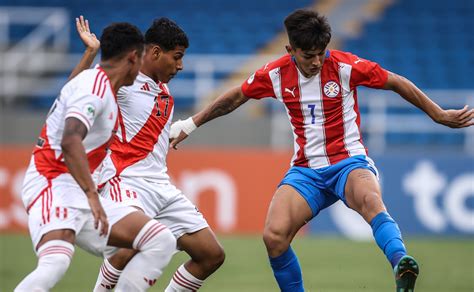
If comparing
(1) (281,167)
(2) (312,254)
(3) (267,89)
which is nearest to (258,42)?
(1) (281,167)

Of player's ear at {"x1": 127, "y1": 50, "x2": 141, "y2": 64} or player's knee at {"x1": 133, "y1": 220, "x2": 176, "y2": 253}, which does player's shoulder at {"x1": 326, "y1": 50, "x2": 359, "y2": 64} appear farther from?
player's knee at {"x1": 133, "y1": 220, "x2": 176, "y2": 253}

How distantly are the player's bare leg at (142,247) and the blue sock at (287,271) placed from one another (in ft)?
4.44

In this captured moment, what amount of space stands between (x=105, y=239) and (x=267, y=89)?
230cm

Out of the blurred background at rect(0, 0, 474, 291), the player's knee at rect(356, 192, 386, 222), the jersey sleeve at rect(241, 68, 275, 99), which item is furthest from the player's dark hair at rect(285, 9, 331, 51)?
the blurred background at rect(0, 0, 474, 291)

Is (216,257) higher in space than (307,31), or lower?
lower

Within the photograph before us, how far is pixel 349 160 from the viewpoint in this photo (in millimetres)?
7645

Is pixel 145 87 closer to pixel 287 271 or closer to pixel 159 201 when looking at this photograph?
pixel 159 201

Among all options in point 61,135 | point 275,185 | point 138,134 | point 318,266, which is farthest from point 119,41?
point 275,185

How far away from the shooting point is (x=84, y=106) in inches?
234

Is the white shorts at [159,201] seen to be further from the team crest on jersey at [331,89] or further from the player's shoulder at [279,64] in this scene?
the team crest on jersey at [331,89]

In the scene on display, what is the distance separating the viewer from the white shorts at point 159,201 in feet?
23.7

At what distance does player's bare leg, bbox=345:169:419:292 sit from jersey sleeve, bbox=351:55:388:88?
73cm

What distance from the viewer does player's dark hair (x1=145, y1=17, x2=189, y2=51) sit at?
7.33m

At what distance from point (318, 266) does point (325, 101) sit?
15.9 feet
